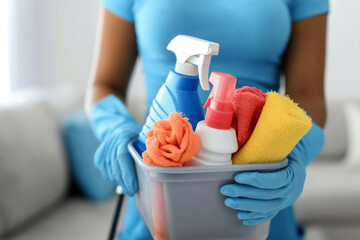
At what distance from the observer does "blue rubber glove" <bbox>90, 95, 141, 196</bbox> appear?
1.30ft

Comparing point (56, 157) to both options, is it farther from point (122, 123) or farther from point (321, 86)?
point (321, 86)

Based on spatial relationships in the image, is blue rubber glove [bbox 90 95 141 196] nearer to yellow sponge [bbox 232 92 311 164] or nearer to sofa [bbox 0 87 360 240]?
yellow sponge [bbox 232 92 311 164]

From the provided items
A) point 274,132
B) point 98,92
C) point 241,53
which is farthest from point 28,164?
point 274,132

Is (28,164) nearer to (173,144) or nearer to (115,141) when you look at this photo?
(115,141)

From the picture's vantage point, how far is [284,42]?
1.48 ft

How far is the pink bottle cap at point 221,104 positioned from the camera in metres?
0.28

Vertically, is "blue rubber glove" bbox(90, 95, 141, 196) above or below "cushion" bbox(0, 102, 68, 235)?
above

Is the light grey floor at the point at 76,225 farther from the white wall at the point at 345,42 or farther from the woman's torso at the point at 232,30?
the woman's torso at the point at 232,30

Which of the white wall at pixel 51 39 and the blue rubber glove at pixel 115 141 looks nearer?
the blue rubber glove at pixel 115 141

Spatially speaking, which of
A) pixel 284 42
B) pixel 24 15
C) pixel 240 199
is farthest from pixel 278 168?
pixel 24 15

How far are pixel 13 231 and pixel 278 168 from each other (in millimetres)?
961

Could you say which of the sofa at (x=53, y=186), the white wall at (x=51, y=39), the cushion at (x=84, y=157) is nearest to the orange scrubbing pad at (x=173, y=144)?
the sofa at (x=53, y=186)

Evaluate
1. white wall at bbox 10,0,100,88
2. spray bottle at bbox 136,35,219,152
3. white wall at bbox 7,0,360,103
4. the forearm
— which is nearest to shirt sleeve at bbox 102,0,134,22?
the forearm

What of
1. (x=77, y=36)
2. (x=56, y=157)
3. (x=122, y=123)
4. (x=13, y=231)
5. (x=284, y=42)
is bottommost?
(x=13, y=231)
